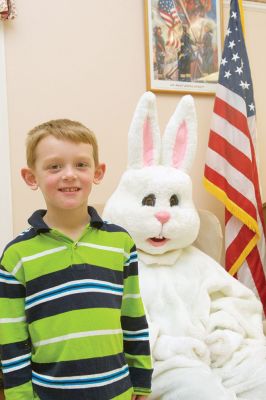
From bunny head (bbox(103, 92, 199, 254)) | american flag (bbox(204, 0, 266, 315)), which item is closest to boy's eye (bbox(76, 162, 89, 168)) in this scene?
bunny head (bbox(103, 92, 199, 254))

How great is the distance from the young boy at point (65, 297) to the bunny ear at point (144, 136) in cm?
58

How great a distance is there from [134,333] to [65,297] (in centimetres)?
22

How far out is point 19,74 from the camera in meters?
2.03

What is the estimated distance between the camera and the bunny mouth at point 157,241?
1.64m

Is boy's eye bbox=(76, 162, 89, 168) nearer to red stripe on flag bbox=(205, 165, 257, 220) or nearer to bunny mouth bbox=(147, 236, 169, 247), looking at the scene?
bunny mouth bbox=(147, 236, 169, 247)

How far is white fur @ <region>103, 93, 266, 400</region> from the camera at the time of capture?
1.44 meters

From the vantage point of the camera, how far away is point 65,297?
100 cm

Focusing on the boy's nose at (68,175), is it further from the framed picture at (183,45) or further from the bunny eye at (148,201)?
the framed picture at (183,45)

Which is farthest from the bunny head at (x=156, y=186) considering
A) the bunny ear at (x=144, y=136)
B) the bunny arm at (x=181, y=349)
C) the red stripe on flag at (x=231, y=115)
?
the red stripe on flag at (x=231, y=115)

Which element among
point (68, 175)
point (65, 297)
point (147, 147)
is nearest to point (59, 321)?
point (65, 297)

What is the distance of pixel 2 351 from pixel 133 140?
93cm

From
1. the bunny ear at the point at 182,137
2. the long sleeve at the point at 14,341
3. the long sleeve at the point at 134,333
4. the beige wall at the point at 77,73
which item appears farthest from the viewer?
the beige wall at the point at 77,73

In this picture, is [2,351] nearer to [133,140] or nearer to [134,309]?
[134,309]

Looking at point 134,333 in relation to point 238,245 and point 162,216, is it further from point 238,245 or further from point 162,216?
point 238,245
